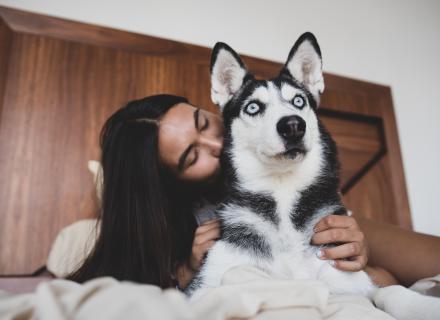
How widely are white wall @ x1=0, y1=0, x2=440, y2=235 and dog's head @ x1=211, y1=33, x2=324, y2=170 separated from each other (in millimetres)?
939

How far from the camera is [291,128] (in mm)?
990

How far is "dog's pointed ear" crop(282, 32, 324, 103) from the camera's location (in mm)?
1263

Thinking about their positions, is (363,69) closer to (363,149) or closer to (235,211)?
(363,149)

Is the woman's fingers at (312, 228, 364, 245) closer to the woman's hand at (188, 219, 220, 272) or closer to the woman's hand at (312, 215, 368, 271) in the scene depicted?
the woman's hand at (312, 215, 368, 271)

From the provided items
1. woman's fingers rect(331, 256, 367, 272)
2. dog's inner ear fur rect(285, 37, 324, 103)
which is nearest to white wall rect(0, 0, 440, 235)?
dog's inner ear fur rect(285, 37, 324, 103)

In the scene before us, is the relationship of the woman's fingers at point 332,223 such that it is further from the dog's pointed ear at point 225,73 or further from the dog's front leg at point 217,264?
the dog's pointed ear at point 225,73

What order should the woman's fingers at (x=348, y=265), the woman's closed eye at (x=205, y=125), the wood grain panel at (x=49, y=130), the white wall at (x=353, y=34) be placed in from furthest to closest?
the white wall at (x=353, y=34)
the wood grain panel at (x=49, y=130)
the woman's closed eye at (x=205, y=125)
the woman's fingers at (x=348, y=265)

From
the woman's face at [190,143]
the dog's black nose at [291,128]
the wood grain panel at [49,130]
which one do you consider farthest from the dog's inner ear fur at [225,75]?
the wood grain panel at [49,130]

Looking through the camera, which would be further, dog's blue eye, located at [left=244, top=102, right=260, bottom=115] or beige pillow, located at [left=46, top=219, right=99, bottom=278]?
beige pillow, located at [left=46, top=219, right=99, bottom=278]

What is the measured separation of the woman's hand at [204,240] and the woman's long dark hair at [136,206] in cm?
12

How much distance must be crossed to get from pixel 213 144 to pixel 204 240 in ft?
1.27

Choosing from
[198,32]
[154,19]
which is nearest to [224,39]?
[198,32]

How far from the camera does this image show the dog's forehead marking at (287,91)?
119 centimetres

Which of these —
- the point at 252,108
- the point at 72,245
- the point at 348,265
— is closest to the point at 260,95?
the point at 252,108
